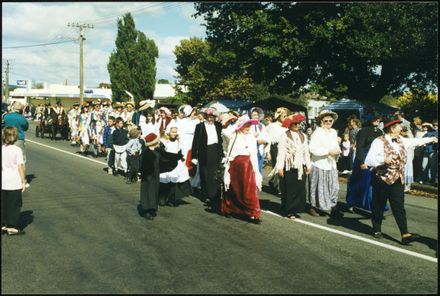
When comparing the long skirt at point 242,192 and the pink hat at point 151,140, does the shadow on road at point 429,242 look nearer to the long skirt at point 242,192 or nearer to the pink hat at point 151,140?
the long skirt at point 242,192

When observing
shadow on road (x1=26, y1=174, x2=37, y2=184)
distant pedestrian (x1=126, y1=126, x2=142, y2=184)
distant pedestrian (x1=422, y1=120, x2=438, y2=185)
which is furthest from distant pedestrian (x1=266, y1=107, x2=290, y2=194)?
shadow on road (x1=26, y1=174, x2=37, y2=184)

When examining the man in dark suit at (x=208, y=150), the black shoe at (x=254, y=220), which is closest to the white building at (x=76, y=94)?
the man in dark suit at (x=208, y=150)

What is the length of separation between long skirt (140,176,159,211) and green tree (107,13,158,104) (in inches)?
1928

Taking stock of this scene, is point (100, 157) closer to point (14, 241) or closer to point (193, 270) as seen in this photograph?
point (14, 241)

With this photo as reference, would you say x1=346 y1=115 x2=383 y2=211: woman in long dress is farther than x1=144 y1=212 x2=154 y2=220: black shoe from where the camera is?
Yes

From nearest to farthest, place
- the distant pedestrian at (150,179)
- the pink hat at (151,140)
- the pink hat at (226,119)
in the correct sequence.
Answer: the distant pedestrian at (150,179)
the pink hat at (151,140)
the pink hat at (226,119)

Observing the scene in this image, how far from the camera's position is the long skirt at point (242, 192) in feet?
29.5

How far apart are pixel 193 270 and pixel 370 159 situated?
3377 mm

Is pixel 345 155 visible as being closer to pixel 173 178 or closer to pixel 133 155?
pixel 133 155

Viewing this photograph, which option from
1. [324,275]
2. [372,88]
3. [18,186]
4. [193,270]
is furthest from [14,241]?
[372,88]

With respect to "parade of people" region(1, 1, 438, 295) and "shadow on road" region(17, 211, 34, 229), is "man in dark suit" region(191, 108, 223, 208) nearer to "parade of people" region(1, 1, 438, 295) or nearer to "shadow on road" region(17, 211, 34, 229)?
"parade of people" region(1, 1, 438, 295)

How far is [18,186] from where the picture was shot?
304 inches

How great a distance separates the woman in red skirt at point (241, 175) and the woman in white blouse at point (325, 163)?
1088mm

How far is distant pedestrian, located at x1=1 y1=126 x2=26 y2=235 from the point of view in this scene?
7586 millimetres
